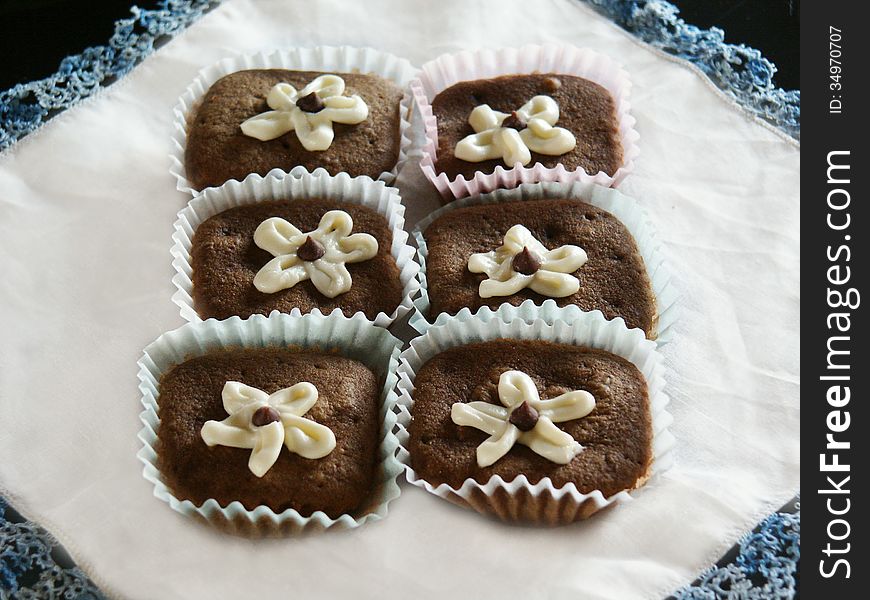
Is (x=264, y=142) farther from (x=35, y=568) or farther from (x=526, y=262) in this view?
(x=35, y=568)

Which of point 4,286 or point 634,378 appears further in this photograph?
point 4,286

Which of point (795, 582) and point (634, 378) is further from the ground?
point (634, 378)

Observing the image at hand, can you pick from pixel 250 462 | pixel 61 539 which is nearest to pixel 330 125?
pixel 250 462

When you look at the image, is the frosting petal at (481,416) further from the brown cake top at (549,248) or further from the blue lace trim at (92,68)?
the blue lace trim at (92,68)

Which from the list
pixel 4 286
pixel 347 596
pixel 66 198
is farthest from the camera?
pixel 66 198

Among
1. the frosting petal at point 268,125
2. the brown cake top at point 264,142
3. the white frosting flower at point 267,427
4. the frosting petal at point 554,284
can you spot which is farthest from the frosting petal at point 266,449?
the frosting petal at point 268,125

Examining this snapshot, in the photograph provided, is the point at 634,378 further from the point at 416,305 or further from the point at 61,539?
the point at 61,539

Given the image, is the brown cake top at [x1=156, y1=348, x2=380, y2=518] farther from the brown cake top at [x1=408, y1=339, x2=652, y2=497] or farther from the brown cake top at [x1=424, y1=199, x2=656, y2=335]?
the brown cake top at [x1=424, y1=199, x2=656, y2=335]

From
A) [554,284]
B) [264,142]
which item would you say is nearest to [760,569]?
[554,284]

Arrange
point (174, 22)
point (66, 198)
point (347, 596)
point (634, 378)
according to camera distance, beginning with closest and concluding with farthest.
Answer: point (347, 596), point (634, 378), point (66, 198), point (174, 22)
